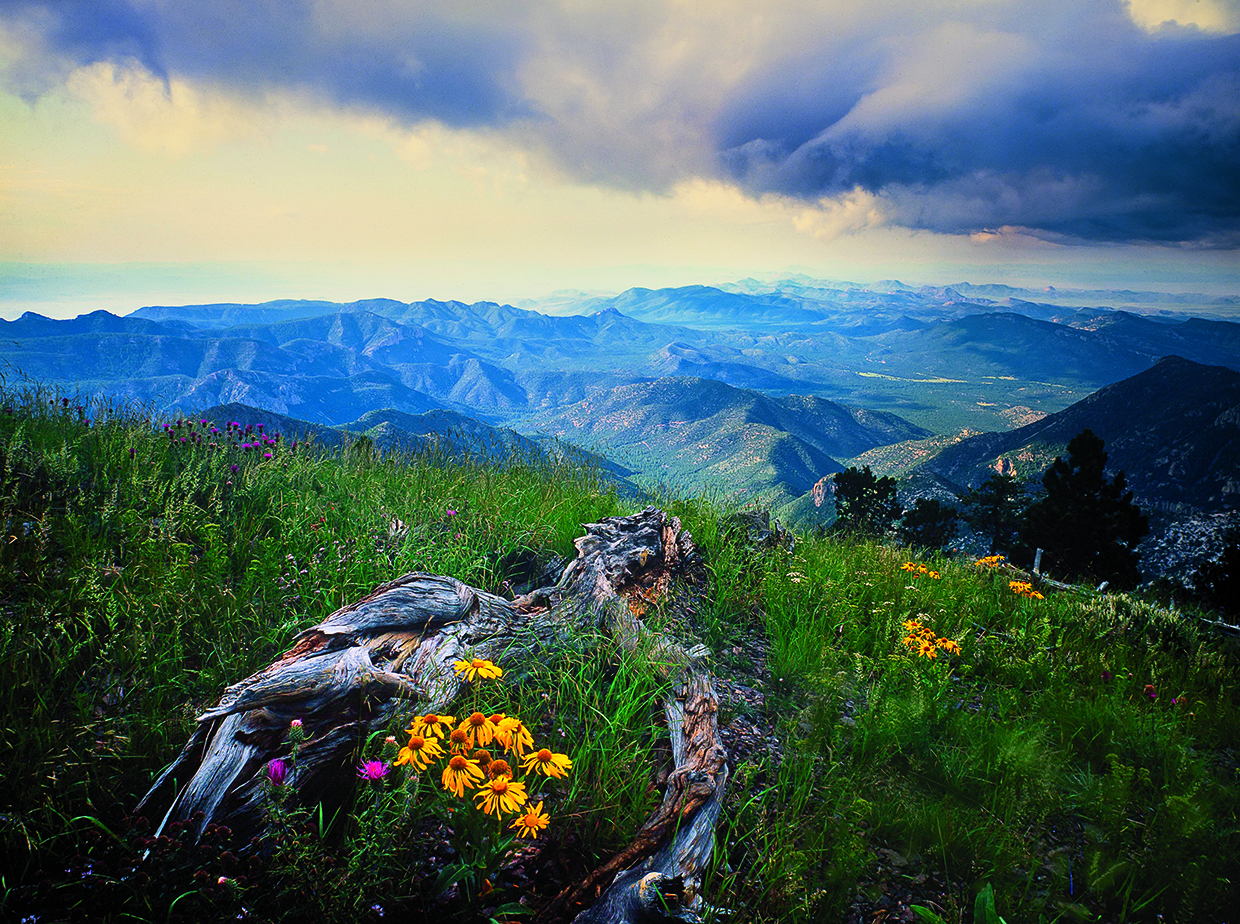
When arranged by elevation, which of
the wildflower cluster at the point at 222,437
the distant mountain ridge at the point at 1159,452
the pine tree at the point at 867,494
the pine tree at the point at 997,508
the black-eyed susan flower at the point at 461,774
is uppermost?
the wildflower cluster at the point at 222,437

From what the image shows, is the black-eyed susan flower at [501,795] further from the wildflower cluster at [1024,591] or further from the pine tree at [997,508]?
the pine tree at [997,508]

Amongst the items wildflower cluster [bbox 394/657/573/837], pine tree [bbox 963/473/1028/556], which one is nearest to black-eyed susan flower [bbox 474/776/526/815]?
wildflower cluster [bbox 394/657/573/837]

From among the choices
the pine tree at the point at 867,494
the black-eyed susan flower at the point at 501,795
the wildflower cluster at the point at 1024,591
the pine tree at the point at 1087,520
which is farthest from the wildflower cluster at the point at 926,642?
the pine tree at the point at 867,494

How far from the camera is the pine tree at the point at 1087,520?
31.2 metres

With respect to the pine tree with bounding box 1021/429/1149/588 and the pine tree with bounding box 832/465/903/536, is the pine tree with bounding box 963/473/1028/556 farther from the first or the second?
the pine tree with bounding box 1021/429/1149/588

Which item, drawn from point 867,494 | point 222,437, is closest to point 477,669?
point 222,437

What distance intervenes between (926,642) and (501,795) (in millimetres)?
3757

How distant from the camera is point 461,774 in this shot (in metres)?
2.03

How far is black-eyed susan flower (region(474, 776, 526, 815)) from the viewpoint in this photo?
6.71 ft

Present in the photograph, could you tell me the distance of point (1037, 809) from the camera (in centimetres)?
317

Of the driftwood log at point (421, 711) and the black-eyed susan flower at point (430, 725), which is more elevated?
the black-eyed susan flower at point (430, 725)

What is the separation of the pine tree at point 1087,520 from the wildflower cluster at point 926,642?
3362cm

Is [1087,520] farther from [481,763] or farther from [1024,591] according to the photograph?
[481,763]

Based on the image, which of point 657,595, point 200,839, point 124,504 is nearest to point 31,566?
point 124,504
